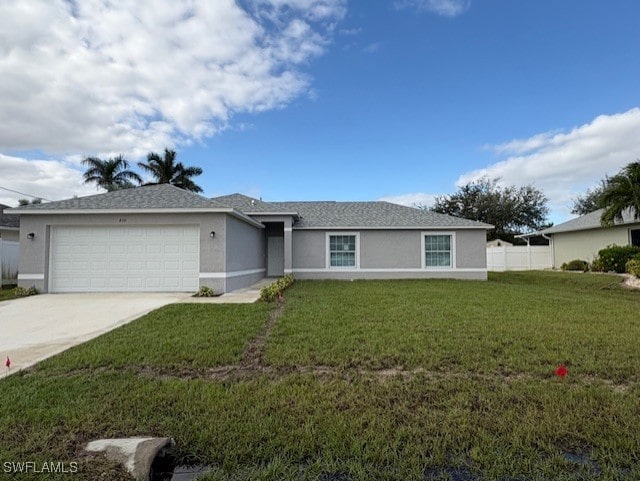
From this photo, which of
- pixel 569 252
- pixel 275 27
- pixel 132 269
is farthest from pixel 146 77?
pixel 569 252

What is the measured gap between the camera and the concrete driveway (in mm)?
5656

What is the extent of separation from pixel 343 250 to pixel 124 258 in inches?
361

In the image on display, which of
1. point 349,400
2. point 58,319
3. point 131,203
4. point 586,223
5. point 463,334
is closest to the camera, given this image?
point 349,400

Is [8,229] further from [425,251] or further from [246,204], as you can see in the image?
[425,251]

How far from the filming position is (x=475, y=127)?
59.2ft

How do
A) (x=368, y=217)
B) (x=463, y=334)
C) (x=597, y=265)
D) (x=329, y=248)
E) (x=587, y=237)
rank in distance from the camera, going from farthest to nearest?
(x=587, y=237), (x=597, y=265), (x=368, y=217), (x=329, y=248), (x=463, y=334)

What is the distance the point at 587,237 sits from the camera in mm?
22719

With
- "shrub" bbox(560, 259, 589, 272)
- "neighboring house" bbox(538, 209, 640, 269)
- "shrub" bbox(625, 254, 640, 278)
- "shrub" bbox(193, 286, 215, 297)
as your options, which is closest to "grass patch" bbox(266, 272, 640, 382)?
"shrub" bbox(193, 286, 215, 297)

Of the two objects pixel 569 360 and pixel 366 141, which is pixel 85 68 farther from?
pixel 569 360

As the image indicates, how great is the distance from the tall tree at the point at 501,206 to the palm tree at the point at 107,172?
32.6 metres

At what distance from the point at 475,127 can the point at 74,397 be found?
19.0m

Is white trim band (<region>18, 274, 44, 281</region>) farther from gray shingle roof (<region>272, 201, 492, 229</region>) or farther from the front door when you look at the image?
gray shingle roof (<region>272, 201, 492, 229</region>)

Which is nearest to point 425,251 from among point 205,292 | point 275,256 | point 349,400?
point 275,256

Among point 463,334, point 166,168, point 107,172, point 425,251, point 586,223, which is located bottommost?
point 463,334
